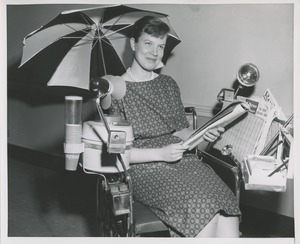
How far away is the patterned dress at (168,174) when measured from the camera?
1.15m

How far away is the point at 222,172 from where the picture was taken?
206 centimetres

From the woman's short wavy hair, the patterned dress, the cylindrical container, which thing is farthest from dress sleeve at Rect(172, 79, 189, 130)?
the cylindrical container

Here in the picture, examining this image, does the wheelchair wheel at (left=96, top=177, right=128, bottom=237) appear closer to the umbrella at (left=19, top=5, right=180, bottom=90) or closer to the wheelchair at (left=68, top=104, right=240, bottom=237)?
the wheelchair at (left=68, top=104, right=240, bottom=237)

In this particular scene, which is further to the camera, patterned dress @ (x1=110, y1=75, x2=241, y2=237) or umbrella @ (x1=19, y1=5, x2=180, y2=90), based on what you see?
umbrella @ (x1=19, y1=5, x2=180, y2=90)

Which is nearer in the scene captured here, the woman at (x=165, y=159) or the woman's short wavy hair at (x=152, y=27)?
the woman at (x=165, y=159)

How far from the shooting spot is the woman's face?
1.33 metres

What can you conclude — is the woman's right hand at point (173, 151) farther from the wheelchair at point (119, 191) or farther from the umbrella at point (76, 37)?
the umbrella at point (76, 37)

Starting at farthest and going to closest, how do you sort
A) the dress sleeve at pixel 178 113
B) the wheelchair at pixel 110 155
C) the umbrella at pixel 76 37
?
1. the dress sleeve at pixel 178 113
2. the umbrella at pixel 76 37
3. the wheelchair at pixel 110 155

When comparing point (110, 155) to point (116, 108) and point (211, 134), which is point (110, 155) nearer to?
point (116, 108)

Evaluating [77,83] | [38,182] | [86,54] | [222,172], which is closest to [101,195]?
[77,83]

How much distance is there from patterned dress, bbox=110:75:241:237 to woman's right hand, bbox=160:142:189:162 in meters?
0.06

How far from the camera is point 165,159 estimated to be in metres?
1.26

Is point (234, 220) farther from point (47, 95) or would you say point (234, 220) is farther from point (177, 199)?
point (47, 95)

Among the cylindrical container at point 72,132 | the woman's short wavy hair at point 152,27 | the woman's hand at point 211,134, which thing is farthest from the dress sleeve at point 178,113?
the cylindrical container at point 72,132
